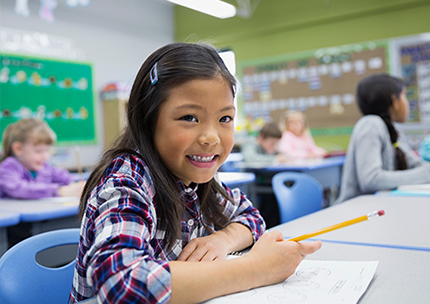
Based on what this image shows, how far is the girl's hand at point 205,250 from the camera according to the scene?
80 cm

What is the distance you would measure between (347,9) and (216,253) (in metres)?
5.57

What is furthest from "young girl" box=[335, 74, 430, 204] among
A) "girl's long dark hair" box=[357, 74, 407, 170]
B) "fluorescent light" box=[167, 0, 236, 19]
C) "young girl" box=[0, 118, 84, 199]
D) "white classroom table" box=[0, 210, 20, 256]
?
"fluorescent light" box=[167, 0, 236, 19]

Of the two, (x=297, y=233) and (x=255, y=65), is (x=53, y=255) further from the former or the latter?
(x=255, y=65)

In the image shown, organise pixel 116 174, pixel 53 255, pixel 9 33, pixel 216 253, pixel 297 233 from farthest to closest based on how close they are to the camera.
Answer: pixel 9 33 → pixel 53 255 → pixel 297 233 → pixel 216 253 → pixel 116 174

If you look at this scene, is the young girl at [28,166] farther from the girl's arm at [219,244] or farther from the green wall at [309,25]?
the green wall at [309,25]

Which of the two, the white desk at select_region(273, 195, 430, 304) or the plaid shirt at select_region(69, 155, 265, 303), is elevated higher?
the plaid shirt at select_region(69, 155, 265, 303)

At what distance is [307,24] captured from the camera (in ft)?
19.5

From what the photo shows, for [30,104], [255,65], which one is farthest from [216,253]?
[255,65]

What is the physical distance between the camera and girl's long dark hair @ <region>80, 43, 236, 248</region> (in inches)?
31.2

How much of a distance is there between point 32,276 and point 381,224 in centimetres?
93

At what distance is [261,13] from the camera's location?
633 cm

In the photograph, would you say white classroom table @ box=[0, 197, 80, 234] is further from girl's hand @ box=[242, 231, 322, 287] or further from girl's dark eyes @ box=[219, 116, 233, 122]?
girl's hand @ box=[242, 231, 322, 287]

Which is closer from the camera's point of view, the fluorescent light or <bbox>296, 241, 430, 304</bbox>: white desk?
<bbox>296, 241, 430, 304</bbox>: white desk

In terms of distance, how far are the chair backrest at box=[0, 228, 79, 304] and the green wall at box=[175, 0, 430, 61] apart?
4.26m
